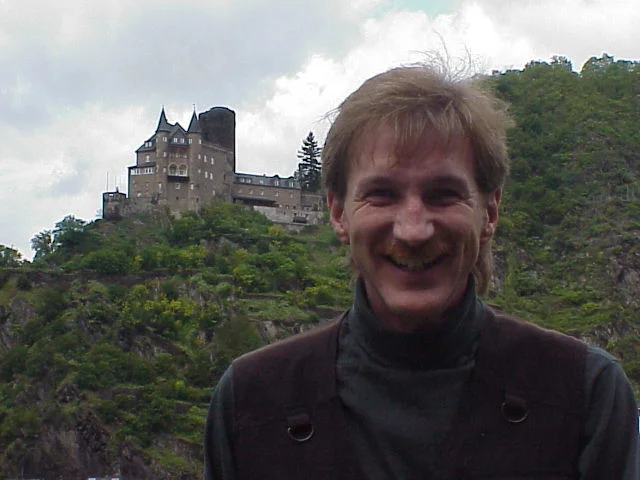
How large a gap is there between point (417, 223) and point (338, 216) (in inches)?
11.8

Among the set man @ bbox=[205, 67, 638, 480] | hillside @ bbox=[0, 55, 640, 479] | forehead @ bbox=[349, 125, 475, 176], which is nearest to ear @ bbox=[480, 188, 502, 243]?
man @ bbox=[205, 67, 638, 480]

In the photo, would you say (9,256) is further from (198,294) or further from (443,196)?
(443,196)

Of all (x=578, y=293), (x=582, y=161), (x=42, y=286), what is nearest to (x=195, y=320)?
(x=42, y=286)

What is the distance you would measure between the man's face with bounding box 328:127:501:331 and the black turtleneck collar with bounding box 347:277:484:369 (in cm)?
3

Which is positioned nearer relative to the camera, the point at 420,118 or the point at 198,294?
the point at 420,118

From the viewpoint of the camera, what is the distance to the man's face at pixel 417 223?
2.36 metres

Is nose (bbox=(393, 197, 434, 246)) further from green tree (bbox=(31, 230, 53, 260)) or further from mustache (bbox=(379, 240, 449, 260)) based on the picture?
green tree (bbox=(31, 230, 53, 260))

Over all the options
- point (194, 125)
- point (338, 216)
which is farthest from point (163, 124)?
point (338, 216)

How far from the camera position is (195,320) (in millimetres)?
60031

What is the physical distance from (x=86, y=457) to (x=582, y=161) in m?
49.2

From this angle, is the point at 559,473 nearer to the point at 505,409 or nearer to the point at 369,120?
the point at 505,409

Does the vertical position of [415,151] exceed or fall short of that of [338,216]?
it exceeds it

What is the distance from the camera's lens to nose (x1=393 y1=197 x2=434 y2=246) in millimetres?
2336

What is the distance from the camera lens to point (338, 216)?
2.59 m
